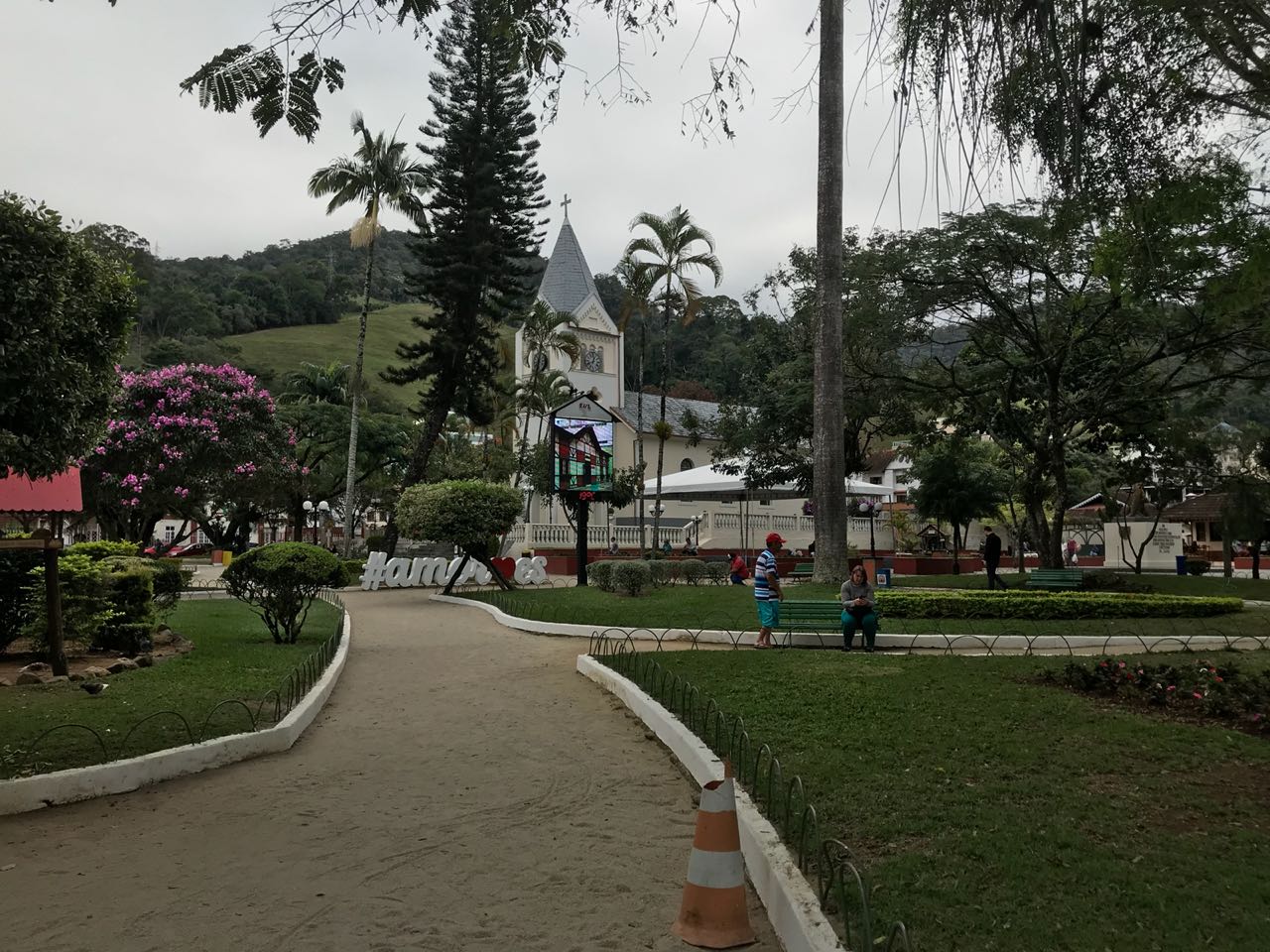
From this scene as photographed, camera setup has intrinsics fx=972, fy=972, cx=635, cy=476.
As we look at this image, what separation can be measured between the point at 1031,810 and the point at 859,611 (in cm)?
695

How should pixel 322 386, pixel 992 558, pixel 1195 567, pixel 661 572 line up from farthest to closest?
pixel 322 386
pixel 1195 567
pixel 661 572
pixel 992 558

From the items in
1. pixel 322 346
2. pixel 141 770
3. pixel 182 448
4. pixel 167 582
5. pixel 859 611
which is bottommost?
pixel 141 770

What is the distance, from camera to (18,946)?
3.99 metres

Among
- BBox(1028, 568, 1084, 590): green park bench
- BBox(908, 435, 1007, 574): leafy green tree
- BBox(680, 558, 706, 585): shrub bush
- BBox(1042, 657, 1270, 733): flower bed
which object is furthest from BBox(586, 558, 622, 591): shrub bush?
BBox(1042, 657, 1270, 733): flower bed

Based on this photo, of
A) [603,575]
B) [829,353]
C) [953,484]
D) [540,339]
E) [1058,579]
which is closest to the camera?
[829,353]

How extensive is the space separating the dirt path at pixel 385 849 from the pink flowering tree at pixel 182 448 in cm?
2082

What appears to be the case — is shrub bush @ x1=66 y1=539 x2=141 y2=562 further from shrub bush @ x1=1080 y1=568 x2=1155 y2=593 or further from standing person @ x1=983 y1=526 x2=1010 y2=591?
shrub bush @ x1=1080 y1=568 x2=1155 y2=593

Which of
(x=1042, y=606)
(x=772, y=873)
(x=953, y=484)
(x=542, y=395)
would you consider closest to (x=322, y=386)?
(x=542, y=395)

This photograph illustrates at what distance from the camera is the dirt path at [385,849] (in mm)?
4188

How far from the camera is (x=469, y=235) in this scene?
2959 centimetres

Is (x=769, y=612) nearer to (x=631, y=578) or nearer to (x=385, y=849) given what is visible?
(x=385, y=849)

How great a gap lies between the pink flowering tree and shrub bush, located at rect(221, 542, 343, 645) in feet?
49.9

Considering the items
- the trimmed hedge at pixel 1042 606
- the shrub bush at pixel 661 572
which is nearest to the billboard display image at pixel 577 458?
the shrub bush at pixel 661 572

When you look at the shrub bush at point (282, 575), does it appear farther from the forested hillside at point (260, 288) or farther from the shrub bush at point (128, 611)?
the forested hillside at point (260, 288)
